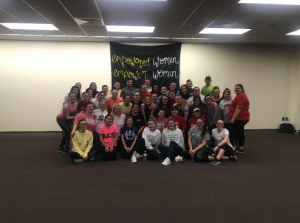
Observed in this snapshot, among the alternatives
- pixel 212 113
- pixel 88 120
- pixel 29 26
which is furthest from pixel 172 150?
pixel 29 26

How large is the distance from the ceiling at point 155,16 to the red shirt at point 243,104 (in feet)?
5.34

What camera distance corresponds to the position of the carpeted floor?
212cm

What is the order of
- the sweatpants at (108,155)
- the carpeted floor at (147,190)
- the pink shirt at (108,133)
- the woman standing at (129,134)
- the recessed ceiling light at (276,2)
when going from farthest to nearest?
the woman standing at (129,134) < the pink shirt at (108,133) < the sweatpants at (108,155) < the recessed ceiling light at (276,2) < the carpeted floor at (147,190)

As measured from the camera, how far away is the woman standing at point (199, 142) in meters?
3.75

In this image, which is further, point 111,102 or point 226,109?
point 111,102

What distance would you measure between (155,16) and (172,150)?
2.68m

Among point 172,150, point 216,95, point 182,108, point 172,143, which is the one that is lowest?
point 172,150

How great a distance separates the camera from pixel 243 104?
4219 millimetres

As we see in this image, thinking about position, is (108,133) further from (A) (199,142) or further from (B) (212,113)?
(B) (212,113)

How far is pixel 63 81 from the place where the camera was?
6500 millimetres

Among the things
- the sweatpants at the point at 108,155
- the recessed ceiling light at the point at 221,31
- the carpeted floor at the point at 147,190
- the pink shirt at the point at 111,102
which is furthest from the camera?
the recessed ceiling light at the point at 221,31

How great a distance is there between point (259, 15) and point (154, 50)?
3125 millimetres

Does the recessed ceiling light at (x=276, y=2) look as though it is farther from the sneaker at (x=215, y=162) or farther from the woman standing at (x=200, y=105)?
the sneaker at (x=215, y=162)

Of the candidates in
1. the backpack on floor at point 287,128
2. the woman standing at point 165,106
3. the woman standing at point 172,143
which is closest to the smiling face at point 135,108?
the woman standing at point 165,106
